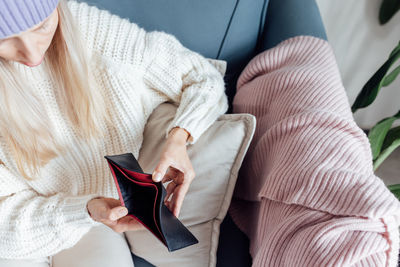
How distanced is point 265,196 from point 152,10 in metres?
0.59

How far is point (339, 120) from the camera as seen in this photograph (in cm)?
67

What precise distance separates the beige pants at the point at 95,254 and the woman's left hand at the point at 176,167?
21 cm

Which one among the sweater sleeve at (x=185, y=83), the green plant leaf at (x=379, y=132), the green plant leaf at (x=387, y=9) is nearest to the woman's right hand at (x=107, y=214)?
the sweater sleeve at (x=185, y=83)

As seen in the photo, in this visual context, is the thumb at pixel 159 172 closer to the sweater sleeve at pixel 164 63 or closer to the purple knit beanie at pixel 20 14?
the sweater sleeve at pixel 164 63

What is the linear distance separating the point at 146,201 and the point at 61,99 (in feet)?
0.94

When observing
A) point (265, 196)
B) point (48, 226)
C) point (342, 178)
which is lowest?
point (48, 226)

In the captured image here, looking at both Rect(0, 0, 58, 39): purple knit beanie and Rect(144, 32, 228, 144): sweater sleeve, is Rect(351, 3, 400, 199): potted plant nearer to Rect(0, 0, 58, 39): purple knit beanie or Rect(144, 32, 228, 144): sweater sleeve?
Rect(144, 32, 228, 144): sweater sleeve

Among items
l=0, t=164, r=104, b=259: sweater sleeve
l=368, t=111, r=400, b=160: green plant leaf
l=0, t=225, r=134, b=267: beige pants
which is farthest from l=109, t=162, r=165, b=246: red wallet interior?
l=368, t=111, r=400, b=160: green plant leaf

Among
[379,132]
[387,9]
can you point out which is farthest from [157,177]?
[387,9]

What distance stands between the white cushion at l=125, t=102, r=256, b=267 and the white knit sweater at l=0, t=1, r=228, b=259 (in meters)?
0.04

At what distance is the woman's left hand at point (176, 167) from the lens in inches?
25.4

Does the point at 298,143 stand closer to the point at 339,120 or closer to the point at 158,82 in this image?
the point at 339,120

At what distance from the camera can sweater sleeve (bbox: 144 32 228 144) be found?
0.74 m

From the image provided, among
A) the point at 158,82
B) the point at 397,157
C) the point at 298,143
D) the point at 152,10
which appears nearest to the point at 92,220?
the point at 158,82
